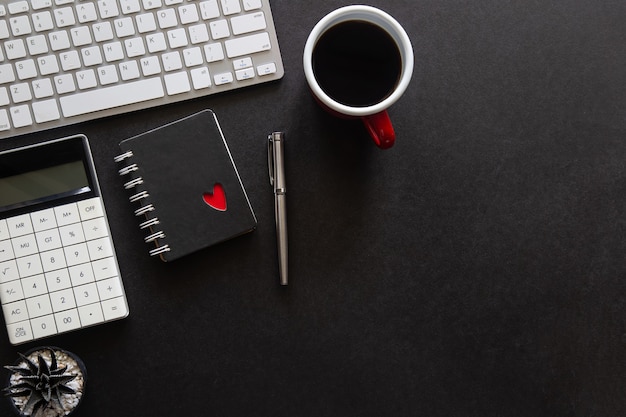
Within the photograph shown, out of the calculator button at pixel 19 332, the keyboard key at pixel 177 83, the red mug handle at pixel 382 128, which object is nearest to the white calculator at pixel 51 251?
the calculator button at pixel 19 332

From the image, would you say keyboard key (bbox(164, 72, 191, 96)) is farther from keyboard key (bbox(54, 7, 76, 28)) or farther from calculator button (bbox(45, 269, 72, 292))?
calculator button (bbox(45, 269, 72, 292))

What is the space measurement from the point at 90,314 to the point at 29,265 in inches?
3.7

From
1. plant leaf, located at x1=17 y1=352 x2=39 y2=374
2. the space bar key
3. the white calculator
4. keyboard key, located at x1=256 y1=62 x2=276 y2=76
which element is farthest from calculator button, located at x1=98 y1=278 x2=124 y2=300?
keyboard key, located at x1=256 y1=62 x2=276 y2=76

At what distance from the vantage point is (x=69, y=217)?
2.43ft

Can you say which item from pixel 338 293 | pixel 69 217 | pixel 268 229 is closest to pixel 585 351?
pixel 338 293

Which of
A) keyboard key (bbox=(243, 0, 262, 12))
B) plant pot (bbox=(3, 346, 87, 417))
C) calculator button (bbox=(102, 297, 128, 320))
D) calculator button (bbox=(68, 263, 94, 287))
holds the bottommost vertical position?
plant pot (bbox=(3, 346, 87, 417))

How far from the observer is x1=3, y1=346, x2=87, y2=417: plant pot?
71 centimetres

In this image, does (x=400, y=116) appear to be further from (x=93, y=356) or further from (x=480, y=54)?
(x=93, y=356)

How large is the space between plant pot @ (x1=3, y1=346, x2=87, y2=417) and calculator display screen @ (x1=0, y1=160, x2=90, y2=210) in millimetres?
181

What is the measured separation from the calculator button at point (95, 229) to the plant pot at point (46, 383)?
0.46ft

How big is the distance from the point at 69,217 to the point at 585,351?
2.18ft

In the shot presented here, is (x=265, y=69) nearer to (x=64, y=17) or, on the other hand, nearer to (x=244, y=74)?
(x=244, y=74)

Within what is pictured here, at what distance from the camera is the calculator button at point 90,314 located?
0.74 metres

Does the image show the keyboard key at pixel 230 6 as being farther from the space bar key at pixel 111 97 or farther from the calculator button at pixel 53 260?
the calculator button at pixel 53 260
